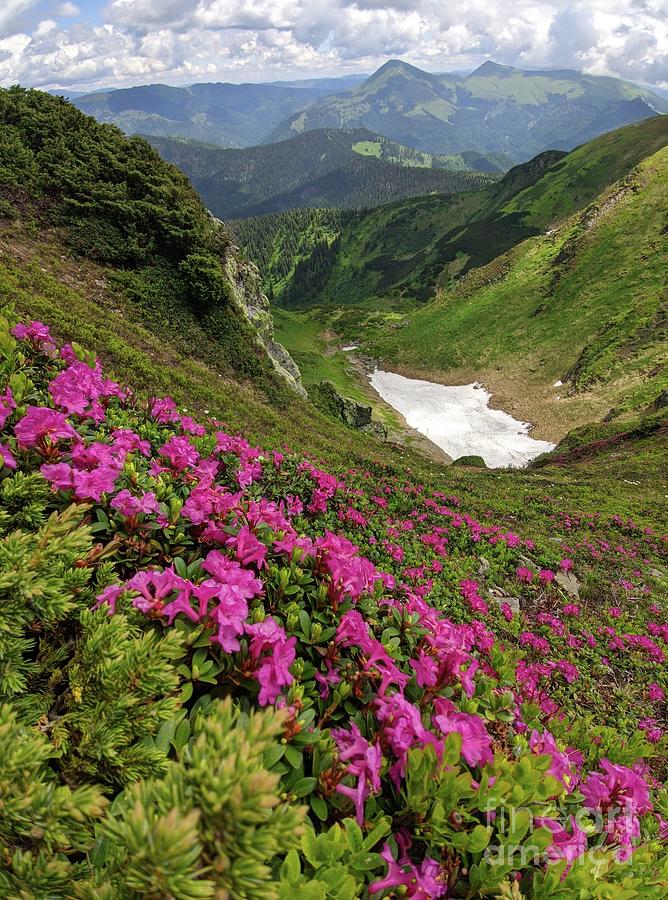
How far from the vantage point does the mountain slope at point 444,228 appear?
102 meters

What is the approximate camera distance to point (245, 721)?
1.30 meters

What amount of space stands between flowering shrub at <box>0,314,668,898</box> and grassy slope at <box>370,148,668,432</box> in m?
41.7

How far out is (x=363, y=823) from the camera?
5.48ft

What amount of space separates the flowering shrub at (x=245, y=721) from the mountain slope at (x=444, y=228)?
112 meters

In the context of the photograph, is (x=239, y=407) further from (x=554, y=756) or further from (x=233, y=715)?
(x=554, y=756)

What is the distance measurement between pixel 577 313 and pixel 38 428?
202ft

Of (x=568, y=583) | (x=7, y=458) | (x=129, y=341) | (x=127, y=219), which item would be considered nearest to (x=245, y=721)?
(x=7, y=458)

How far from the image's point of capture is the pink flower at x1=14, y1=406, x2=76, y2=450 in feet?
8.43

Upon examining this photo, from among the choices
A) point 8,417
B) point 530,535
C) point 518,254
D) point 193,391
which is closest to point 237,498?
point 8,417

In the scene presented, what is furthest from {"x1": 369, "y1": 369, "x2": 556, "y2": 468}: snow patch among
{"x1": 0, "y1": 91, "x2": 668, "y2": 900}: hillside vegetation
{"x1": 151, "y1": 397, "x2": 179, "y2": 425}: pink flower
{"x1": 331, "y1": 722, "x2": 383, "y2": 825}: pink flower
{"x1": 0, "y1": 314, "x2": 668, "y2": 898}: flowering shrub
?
{"x1": 331, "y1": 722, "x2": 383, "y2": 825}: pink flower

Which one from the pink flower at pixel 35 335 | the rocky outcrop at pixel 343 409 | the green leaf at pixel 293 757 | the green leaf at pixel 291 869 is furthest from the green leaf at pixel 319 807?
the rocky outcrop at pixel 343 409

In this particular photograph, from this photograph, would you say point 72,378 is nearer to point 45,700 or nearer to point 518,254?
point 45,700

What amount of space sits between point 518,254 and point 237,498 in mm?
78722

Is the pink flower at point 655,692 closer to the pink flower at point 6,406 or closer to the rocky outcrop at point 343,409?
the pink flower at point 6,406
